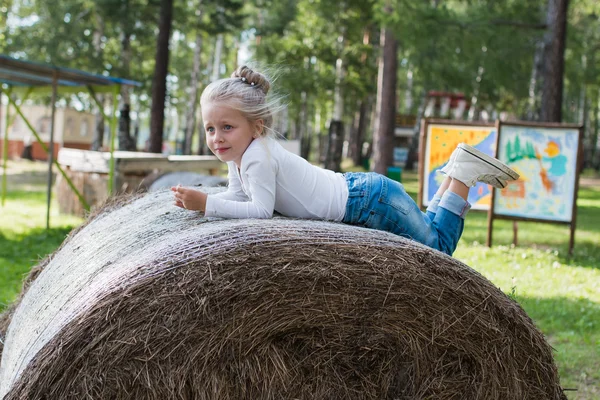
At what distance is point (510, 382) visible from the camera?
3.02 m

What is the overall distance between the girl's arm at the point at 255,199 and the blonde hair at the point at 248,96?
211mm

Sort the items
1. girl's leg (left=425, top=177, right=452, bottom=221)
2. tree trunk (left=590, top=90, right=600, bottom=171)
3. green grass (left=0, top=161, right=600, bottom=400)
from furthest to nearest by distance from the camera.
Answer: tree trunk (left=590, top=90, right=600, bottom=171) → green grass (left=0, top=161, right=600, bottom=400) → girl's leg (left=425, top=177, right=452, bottom=221)

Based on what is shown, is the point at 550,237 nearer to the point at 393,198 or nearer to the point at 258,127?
the point at 393,198

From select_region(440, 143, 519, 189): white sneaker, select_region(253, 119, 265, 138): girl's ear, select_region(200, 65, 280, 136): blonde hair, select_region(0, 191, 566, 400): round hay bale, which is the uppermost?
select_region(200, 65, 280, 136): blonde hair

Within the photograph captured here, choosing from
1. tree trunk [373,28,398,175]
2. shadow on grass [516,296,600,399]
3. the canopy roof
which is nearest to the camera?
shadow on grass [516,296,600,399]

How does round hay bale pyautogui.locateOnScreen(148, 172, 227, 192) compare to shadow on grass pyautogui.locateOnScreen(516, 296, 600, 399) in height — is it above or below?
above

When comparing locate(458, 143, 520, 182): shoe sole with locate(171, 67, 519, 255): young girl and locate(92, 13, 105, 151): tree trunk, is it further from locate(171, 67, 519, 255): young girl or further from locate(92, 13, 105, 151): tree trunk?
locate(92, 13, 105, 151): tree trunk

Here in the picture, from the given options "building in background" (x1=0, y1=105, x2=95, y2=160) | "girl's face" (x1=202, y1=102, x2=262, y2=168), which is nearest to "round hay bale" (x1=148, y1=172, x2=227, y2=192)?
"girl's face" (x1=202, y1=102, x2=262, y2=168)

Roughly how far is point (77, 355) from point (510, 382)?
5.72 ft

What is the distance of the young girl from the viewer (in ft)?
11.0

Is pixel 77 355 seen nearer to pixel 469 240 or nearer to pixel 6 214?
pixel 469 240

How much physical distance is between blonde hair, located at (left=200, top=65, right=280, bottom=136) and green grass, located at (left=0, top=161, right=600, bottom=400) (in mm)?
1442

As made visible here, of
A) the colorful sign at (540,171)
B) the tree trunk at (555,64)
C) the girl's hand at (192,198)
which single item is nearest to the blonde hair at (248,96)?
the girl's hand at (192,198)

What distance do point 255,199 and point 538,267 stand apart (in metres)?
5.91
